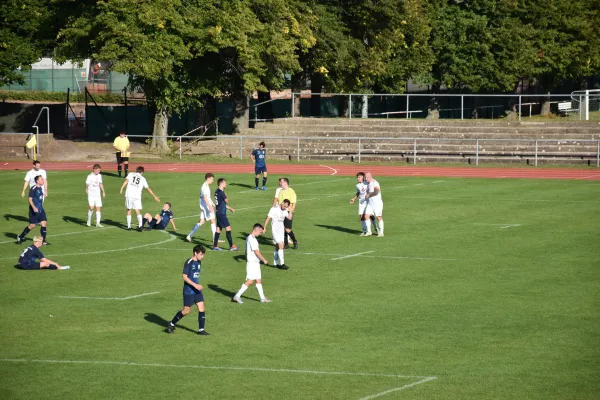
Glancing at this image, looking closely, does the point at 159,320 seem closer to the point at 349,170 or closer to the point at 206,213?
the point at 206,213

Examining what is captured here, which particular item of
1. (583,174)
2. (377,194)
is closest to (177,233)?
(377,194)

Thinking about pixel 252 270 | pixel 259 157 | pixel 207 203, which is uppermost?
pixel 259 157

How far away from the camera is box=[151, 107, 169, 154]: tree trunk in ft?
189

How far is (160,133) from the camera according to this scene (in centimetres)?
5822

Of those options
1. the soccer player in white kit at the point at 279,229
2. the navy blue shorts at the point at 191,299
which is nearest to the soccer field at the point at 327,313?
the soccer player in white kit at the point at 279,229

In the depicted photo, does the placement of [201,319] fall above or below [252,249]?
below

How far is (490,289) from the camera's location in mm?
22188

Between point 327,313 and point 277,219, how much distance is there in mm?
5335

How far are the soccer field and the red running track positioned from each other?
12.0m

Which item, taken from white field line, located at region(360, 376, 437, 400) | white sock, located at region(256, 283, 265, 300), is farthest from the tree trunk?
white field line, located at region(360, 376, 437, 400)

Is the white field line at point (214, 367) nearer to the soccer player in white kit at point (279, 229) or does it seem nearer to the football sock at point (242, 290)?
the football sock at point (242, 290)

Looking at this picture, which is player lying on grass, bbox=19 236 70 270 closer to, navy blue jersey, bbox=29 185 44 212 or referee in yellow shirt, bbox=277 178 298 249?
navy blue jersey, bbox=29 185 44 212

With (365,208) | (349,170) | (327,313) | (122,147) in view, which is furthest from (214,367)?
(349,170)

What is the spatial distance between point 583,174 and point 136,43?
80.8ft
